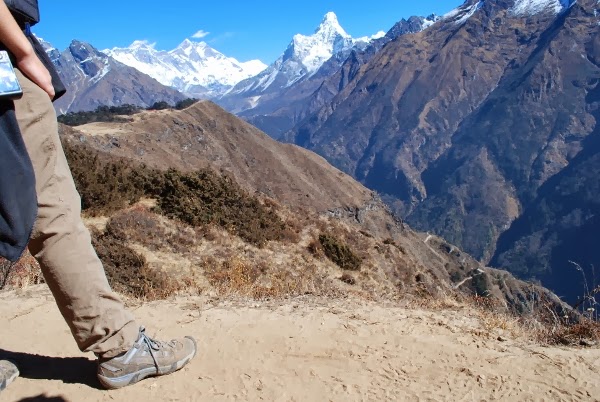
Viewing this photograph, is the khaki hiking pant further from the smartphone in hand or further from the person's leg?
the smartphone in hand

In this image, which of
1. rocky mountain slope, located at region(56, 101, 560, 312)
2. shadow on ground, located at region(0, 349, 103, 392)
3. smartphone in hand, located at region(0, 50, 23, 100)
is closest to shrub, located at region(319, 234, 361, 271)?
rocky mountain slope, located at region(56, 101, 560, 312)

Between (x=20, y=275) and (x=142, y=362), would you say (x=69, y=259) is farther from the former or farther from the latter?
(x=20, y=275)

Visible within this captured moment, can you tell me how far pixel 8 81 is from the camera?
243 cm

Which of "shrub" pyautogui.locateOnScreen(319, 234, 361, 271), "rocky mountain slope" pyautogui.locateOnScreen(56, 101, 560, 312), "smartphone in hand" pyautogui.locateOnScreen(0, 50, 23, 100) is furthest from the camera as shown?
"shrub" pyautogui.locateOnScreen(319, 234, 361, 271)

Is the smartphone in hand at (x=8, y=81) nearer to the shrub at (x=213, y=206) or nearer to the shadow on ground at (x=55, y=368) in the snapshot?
the shadow on ground at (x=55, y=368)

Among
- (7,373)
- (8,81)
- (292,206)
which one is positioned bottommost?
(7,373)

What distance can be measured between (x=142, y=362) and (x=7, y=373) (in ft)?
2.94

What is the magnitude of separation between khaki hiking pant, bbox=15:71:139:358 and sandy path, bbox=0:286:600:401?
0.52 metres

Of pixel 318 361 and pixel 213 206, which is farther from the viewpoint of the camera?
pixel 213 206

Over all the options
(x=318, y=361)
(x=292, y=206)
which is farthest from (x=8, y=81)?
(x=292, y=206)

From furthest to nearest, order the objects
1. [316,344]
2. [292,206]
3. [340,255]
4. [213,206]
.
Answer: [292,206], [340,255], [213,206], [316,344]

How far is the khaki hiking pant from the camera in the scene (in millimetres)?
2607

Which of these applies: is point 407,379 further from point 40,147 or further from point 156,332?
point 40,147

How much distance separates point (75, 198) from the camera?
2797 mm
